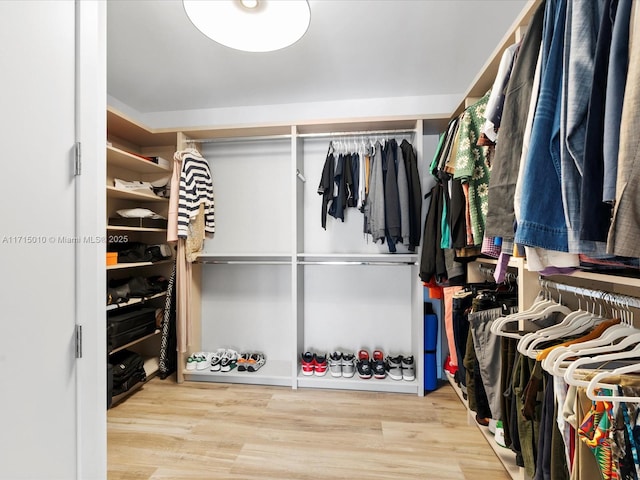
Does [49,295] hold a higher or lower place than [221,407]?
higher

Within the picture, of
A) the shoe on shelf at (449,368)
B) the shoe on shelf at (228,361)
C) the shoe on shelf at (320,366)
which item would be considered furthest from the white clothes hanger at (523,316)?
the shoe on shelf at (228,361)

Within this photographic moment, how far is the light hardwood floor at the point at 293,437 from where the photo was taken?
1.39 meters

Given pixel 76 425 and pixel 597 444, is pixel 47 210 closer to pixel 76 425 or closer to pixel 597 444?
pixel 76 425

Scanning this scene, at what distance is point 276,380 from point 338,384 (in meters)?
0.50

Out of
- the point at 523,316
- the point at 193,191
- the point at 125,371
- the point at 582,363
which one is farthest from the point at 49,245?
the point at 125,371

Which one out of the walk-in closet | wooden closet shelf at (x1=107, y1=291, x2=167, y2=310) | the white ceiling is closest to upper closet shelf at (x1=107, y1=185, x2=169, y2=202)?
the walk-in closet

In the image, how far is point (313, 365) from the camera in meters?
2.25

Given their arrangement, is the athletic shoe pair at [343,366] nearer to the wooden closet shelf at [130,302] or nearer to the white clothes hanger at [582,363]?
the wooden closet shelf at [130,302]

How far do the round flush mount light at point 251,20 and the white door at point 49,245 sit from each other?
53 centimetres

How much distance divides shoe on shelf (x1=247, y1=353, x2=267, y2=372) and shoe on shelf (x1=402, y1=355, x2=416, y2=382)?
118 centimetres

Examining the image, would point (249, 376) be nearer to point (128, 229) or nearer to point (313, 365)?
point (313, 365)

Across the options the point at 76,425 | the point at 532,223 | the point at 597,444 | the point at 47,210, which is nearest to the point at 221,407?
the point at 76,425

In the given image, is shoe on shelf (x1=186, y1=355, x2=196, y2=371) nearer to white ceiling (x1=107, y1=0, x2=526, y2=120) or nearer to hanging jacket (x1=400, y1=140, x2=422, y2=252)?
hanging jacket (x1=400, y1=140, x2=422, y2=252)

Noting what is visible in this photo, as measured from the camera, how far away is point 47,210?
70 cm
